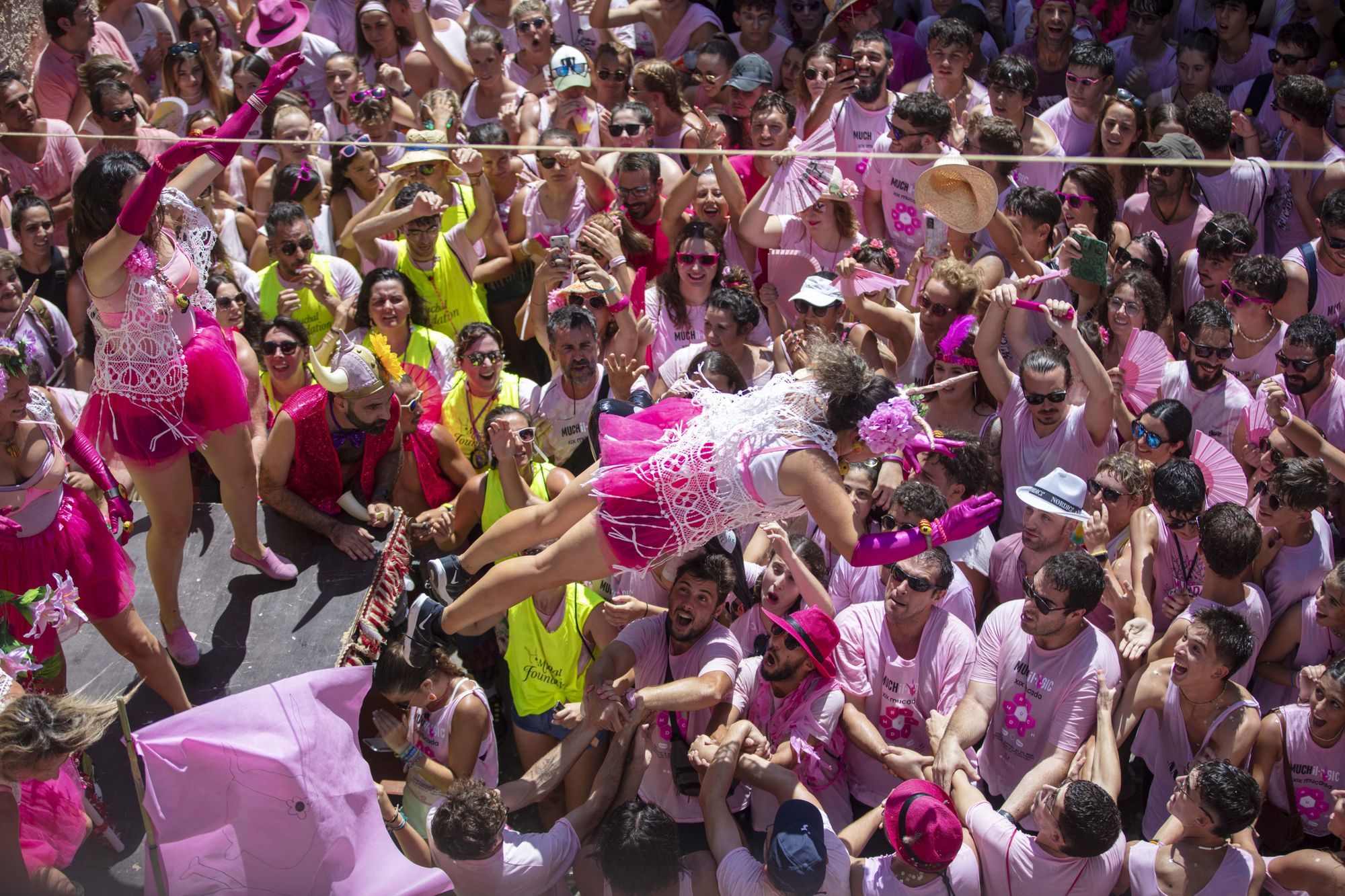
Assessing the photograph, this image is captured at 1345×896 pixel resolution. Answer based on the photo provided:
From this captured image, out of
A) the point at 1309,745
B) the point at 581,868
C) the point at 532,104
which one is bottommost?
the point at 581,868

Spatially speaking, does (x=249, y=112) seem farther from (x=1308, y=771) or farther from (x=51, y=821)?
(x=1308, y=771)

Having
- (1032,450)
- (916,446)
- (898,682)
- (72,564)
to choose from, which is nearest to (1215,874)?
(898,682)

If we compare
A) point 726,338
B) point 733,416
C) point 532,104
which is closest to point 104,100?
point 532,104

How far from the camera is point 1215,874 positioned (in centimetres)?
378

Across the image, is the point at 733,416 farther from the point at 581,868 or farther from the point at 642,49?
the point at 642,49

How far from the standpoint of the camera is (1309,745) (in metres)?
4.07

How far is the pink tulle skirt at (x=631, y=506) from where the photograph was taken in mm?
3918

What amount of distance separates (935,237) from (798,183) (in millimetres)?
712

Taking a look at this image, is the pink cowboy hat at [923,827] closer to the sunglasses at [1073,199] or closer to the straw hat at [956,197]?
the straw hat at [956,197]

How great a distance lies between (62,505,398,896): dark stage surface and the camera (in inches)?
184

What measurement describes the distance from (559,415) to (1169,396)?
2590mm

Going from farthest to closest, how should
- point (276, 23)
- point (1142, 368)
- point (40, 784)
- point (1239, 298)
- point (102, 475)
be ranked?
point (276, 23)
point (1239, 298)
point (1142, 368)
point (102, 475)
point (40, 784)

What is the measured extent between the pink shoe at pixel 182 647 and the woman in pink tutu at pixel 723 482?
1194 mm

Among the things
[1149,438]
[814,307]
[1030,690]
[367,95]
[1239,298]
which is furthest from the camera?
[367,95]
